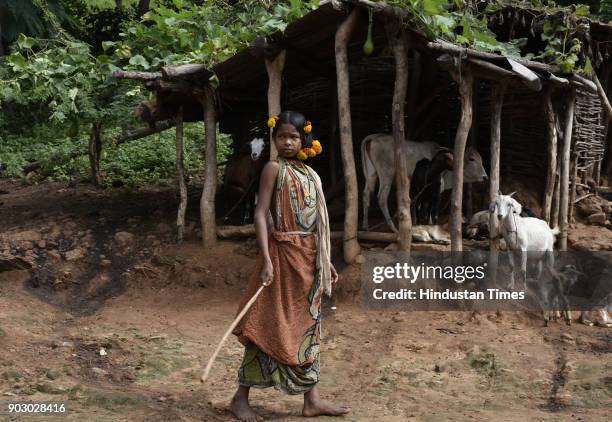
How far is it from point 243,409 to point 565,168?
Result: 18.3ft

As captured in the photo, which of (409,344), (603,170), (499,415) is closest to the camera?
(499,415)

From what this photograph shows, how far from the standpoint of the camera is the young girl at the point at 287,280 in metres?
4.14

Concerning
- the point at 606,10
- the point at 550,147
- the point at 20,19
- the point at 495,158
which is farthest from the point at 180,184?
the point at 606,10

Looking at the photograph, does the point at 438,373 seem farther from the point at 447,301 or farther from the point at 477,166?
the point at 477,166

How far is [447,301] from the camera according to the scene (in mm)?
7281

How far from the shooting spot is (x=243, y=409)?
422 cm

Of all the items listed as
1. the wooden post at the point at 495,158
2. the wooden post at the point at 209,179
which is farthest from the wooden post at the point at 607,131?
the wooden post at the point at 209,179

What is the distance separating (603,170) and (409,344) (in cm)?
627

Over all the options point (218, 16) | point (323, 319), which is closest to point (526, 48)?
point (218, 16)

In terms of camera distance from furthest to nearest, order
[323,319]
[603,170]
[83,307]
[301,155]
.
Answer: [603,170] < [83,307] < [323,319] < [301,155]

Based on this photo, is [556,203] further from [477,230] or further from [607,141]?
[607,141]

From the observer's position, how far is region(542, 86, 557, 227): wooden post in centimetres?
791

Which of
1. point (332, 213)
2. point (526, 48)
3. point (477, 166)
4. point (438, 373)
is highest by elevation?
point (526, 48)

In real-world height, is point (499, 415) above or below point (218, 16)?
below
